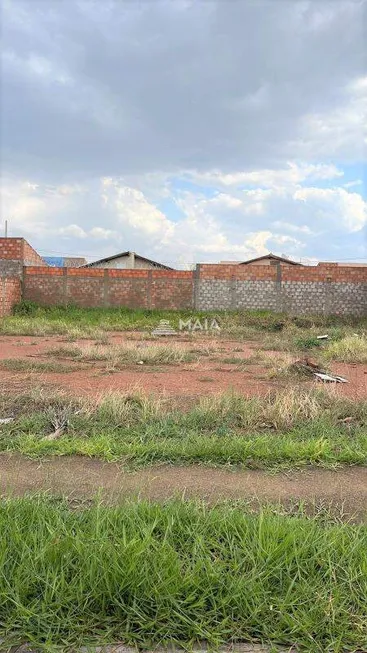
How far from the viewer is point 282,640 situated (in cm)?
180

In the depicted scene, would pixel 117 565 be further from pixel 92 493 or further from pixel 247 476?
pixel 247 476

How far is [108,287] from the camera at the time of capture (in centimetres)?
2111

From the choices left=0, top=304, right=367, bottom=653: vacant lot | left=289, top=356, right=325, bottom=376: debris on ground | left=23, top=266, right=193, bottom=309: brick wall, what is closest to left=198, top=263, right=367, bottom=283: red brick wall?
left=23, top=266, right=193, bottom=309: brick wall

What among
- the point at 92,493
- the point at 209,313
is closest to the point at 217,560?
the point at 92,493

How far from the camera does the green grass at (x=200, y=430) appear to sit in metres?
3.72

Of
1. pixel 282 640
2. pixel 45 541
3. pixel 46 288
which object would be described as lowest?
pixel 282 640

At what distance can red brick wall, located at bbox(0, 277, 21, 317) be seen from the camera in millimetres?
19172

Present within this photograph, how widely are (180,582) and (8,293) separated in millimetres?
19271

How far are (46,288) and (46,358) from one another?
12454mm

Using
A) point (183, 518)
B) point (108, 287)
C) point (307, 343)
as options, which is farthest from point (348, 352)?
point (108, 287)

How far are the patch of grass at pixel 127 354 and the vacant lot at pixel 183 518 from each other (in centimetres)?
270

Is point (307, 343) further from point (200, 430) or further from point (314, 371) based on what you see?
point (200, 430)

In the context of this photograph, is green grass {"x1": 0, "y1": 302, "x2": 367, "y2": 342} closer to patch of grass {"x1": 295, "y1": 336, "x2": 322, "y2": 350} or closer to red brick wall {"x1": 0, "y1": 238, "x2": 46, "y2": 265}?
red brick wall {"x1": 0, "y1": 238, "x2": 46, "y2": 265}

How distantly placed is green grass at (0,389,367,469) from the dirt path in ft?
0.50
